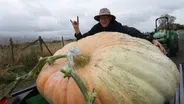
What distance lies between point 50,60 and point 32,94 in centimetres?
108

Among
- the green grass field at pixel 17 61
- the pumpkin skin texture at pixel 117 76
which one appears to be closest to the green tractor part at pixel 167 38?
the green grass field at pixel 17 61

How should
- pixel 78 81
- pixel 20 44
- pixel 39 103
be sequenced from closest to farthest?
pixel 78 81, pixel 39 103, pixel 20 44

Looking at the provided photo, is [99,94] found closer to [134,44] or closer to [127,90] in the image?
[127,90]

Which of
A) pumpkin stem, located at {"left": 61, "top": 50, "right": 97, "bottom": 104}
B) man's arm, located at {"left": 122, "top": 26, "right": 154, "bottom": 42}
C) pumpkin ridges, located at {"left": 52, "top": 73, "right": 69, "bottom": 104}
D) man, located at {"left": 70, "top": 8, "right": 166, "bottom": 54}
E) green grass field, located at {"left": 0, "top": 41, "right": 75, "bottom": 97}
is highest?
man, located at {"left": 70, "top": 8, "right": 166, "bottom": 54}

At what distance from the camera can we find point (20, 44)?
15.9 meters

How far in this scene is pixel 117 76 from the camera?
2068 millimetres

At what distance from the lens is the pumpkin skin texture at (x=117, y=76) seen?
80.8 inches

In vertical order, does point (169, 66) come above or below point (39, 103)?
above

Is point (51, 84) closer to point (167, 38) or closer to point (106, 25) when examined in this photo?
point (106, 25)

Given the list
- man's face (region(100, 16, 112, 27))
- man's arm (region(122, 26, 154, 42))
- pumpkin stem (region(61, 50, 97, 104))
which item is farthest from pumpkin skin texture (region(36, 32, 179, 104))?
man's face (region(100, 16, 112, 27))

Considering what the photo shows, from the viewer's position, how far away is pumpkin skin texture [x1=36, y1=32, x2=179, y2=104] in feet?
6.73

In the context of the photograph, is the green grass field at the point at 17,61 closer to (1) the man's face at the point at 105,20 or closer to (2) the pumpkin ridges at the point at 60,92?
(1) the man's face at the point at 105,20

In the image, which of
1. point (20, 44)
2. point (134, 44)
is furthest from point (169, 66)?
point (20, 44)

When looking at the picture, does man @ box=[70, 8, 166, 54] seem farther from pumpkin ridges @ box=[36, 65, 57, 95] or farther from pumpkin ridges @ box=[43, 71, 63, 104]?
pumpkin ridges @ box=[43, 71, 63, 104]
